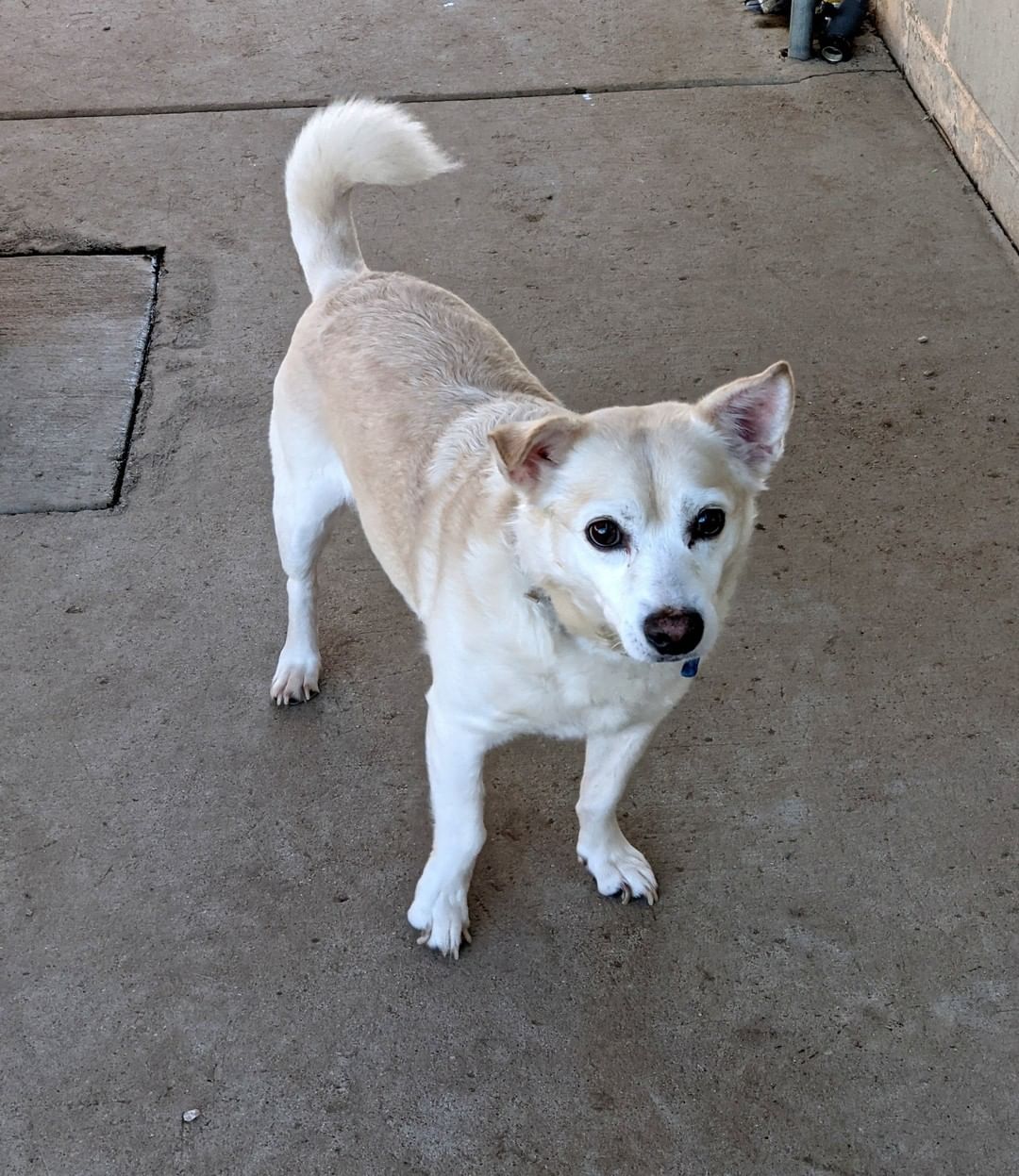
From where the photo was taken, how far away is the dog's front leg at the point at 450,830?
2.23 meters

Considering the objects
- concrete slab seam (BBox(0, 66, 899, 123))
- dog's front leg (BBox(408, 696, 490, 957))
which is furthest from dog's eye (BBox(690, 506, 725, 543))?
concrete slab seam (BBox(0, 66, 899, 123))

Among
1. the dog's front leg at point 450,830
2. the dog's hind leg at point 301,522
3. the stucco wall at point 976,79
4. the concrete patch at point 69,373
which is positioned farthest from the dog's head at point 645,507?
the stucco wall at point 976,79

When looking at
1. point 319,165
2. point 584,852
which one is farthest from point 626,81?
point 584,852

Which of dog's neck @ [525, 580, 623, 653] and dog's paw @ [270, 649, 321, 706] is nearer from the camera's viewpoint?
dog's neck @ [525, 580, 623, 653]

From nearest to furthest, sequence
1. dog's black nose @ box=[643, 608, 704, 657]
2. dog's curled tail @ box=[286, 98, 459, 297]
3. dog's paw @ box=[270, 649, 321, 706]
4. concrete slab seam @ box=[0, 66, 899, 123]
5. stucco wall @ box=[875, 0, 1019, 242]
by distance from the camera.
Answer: dog's black nose @ box=[643, 608, 704, 657] < dog's curled tail @ box=[286, 98, 459, 297] < dog's paw @ box=[270, 649, 321, 706] < stucco wall @ box=[875, 0, 1019, 242] < concrete slab seam @ box=[0, 66, 899, 123]

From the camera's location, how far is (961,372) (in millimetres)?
3795

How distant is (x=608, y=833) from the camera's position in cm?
247

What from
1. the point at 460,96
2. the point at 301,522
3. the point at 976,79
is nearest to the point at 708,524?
the point at 301,522

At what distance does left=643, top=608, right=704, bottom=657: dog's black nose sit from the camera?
5.83ft

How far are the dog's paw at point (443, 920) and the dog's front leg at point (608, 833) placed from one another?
0.95 ft

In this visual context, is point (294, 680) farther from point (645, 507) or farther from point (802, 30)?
point (802, 30)

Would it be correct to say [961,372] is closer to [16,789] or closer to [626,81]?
[626,81]

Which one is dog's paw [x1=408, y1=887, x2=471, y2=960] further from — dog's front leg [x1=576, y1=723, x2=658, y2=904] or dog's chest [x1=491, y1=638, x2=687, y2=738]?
dog's chest [x1=491, y1=638, x2=687, y2=738]

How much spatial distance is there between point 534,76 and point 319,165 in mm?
3129
